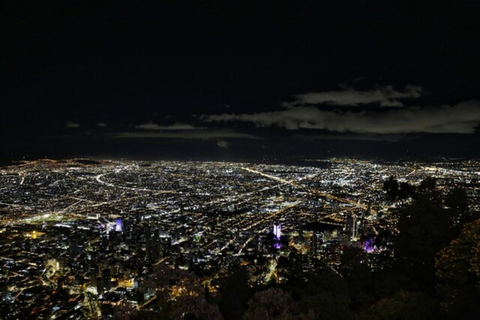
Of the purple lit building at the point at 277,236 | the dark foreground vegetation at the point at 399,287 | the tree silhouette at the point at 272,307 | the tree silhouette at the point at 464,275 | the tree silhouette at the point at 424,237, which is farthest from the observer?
the purple lit building at the point at 277,236

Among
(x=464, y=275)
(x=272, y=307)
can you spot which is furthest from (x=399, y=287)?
(x=272, y=307)

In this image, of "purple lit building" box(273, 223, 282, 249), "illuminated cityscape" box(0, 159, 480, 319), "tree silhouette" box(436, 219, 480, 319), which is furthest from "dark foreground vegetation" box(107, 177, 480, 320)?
"purple lit building" box(273, 223, 282, 249)

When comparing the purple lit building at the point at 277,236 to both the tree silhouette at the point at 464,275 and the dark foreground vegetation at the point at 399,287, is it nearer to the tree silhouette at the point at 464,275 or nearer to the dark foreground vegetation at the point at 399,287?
the dark foreground vegetation at the point at 399,287

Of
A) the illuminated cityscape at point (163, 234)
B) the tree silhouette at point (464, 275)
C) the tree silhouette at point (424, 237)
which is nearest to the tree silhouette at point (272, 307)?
the illuminated cityscape at point (163, 234)

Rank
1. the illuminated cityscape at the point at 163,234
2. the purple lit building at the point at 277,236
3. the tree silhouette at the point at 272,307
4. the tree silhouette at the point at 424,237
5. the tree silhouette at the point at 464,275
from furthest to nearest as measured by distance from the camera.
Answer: the purple lit building at the point at 277,236 < the illuminated cityscape at the point at 163,234 < the tree silhouette at the point at 424,237 < the tree silhouette at the point at 464,275 < the tree silhouette at the point at 272,307

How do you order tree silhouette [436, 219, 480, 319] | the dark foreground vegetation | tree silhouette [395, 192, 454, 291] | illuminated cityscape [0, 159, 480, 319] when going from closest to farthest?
the dark foreground vegetation → tree silhouette [436, 219, 480, 319] → tree silhouette [395, 192, 454, 291] → illuminated cityscape [0, 159, 480, 319]

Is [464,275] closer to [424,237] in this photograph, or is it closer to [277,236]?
[424,237]

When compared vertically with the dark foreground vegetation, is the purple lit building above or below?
below

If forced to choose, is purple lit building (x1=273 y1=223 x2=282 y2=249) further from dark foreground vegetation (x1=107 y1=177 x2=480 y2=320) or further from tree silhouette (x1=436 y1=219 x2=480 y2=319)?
tree silhouette (x1=436 y1=219 x2=480 y2=319)

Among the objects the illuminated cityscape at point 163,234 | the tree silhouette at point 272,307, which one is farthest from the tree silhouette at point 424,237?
the tree silhouette at point 272,307

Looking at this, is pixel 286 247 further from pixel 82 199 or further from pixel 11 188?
pixel 11 188

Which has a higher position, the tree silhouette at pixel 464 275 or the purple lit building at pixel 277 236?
the tree silhouette at pixel 464 275

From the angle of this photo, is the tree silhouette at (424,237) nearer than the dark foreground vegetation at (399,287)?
No
